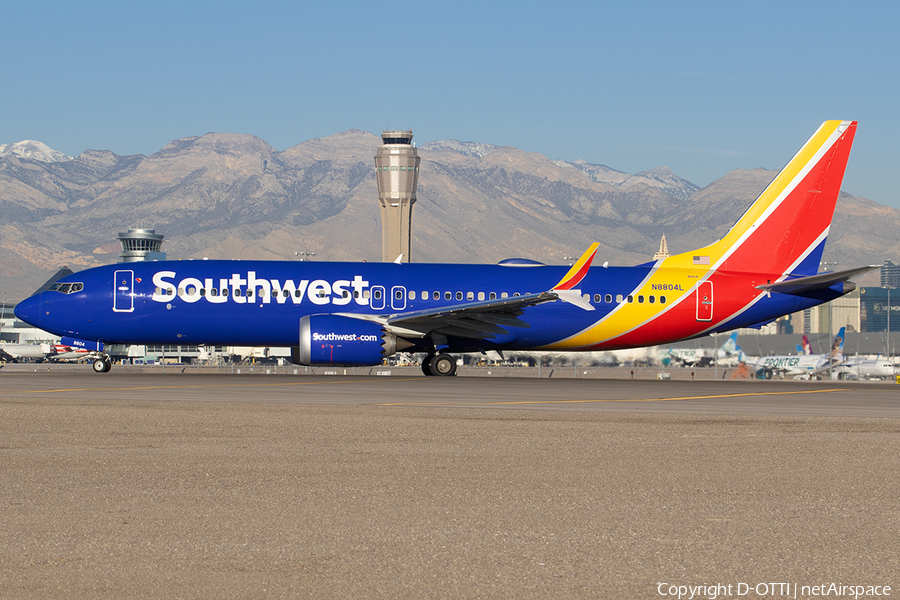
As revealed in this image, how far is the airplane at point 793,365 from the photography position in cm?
6744

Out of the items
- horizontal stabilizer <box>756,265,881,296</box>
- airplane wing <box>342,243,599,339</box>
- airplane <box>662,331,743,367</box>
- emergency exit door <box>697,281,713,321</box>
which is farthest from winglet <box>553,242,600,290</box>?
airplane <box>662,331,743,367</box>

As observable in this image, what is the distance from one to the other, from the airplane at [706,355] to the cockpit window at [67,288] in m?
36.9

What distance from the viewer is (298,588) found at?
6945 mm

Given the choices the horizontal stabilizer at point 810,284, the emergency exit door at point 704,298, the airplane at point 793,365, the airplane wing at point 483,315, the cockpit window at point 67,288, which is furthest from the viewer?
the airplane at point 793,365

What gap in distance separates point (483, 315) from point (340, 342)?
5.18 metres

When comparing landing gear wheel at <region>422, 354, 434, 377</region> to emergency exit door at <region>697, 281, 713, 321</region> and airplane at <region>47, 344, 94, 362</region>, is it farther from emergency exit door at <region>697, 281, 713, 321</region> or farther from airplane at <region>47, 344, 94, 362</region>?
airplane at <region>47, 344, 94, 362</region>

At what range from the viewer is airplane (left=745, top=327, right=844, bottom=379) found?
221ft

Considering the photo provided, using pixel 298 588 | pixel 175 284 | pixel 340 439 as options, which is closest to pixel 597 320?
pixel 175 284

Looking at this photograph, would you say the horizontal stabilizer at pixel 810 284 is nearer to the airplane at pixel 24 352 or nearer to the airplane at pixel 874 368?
the airplane at pixel 874 368

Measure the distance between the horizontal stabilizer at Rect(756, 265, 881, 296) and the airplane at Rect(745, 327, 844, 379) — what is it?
29.8m

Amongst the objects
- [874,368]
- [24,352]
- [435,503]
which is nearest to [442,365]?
[435,503]

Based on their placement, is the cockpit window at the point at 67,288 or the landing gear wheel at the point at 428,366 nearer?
the cockpit window at the point at 67,288

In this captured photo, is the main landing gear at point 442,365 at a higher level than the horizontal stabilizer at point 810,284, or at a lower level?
lower

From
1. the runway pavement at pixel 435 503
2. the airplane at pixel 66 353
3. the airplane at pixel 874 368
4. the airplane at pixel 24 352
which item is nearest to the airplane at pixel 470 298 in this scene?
the runway pavement at pixel 435 503
